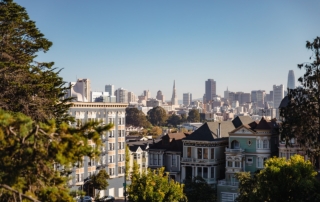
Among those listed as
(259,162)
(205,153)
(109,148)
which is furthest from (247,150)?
(109,148)

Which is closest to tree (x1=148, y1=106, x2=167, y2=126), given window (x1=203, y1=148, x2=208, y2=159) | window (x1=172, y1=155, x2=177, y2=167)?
window (x1=172, y1=155, x2=177, y2=167)

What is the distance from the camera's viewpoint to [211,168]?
5434 centimetres

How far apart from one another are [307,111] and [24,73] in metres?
15.0

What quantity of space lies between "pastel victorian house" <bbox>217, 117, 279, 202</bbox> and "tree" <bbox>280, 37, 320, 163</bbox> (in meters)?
23.3

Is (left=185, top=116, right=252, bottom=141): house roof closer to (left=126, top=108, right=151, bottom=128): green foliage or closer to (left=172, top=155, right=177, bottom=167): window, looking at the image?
(left=172, top=155, right=177, bottom=167): window

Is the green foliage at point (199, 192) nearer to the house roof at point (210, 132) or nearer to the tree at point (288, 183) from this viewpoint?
the house roof at point (210, 132)

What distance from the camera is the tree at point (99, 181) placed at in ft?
172

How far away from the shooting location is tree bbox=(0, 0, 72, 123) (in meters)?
24.5

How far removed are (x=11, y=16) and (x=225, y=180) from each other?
106 feet

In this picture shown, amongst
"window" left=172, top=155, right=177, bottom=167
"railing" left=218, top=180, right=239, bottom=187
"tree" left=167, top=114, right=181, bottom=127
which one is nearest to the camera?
"railing" left=218, top=180, right=239, bottom=187

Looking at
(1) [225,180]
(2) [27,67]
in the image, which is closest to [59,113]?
(2) [27,67]

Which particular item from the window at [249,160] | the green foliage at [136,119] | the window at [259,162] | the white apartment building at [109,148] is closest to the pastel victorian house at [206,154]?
the window at [249,160]

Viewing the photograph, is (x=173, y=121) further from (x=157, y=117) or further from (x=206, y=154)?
(x=206, y=154)

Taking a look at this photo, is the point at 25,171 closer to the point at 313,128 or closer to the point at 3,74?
the point at 3,74
